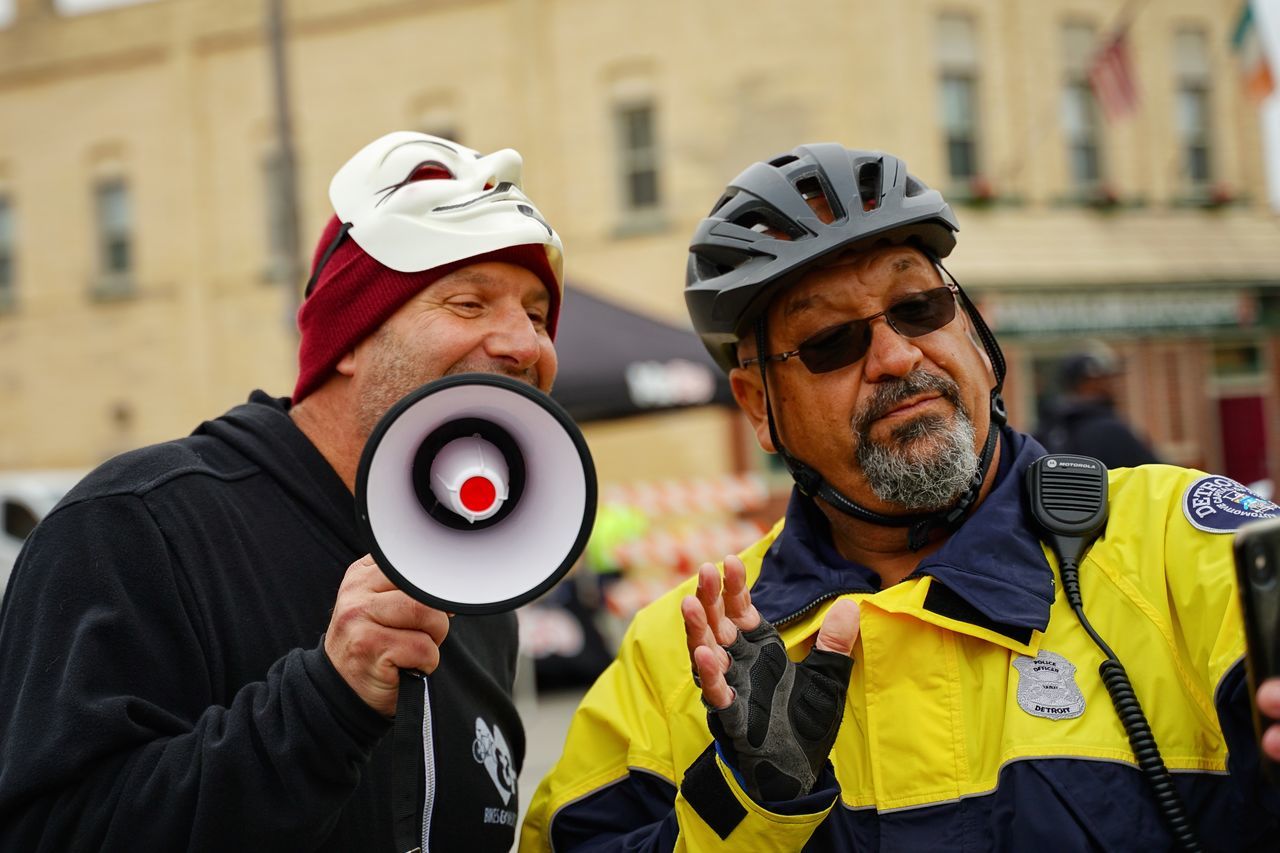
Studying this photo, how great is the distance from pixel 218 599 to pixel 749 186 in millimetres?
1420

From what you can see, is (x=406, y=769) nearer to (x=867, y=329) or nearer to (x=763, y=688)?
(x=763, y=688)

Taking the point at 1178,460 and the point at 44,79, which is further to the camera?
the point at 44,79

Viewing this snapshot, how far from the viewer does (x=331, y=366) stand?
2.80 metres

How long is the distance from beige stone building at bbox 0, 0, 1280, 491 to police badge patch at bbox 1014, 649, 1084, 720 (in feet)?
50.4

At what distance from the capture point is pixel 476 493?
214cm

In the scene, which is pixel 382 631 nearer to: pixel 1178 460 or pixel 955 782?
pixel 955 782

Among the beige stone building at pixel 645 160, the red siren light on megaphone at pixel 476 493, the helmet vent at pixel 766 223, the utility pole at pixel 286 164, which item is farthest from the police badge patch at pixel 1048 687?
the beige stone building at pixel 645 160

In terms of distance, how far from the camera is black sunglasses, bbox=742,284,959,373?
2.57m

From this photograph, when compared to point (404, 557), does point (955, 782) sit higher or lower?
lower

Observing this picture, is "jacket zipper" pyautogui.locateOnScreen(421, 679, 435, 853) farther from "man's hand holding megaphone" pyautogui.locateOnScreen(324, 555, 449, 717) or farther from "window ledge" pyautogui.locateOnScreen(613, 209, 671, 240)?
"window ledge" pyautogui.locateOnScreen(613, 209, 671, 240)

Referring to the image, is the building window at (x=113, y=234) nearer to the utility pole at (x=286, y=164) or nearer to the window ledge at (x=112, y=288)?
the window ledge at (x=112, y=288)

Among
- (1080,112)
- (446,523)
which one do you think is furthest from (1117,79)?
(446,523)

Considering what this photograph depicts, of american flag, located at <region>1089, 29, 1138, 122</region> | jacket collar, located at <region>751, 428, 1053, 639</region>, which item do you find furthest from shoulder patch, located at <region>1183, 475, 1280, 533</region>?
american flag, located at <region>1089, 29, 1138, 122</region>

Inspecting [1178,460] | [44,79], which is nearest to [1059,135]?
[1178,460]
